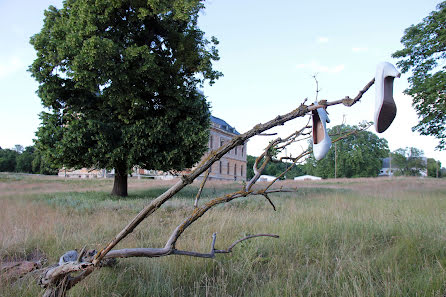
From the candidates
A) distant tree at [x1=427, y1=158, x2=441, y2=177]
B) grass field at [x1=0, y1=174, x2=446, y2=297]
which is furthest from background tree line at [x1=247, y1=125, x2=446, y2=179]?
grass field at [x1=0, y1=174, x2=446, y2=297]

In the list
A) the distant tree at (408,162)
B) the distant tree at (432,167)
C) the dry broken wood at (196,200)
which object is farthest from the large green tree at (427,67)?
the distant tree at (432,167)

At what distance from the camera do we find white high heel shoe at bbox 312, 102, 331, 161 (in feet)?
3.05

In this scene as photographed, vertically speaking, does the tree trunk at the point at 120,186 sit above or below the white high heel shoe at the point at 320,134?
below

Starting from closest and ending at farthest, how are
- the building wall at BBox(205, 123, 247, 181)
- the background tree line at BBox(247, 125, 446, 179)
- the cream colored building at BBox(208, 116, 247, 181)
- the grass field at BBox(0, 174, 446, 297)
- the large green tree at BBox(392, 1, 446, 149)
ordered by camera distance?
1. the grass field at BBox(0, 174, 446, 297)
2. the large green tree at BBox(392, 1, 446, 149)
3. the building wall at BBox(205, 123, 247, 181)
4. the cream colored building at BBox(208, 116, 247, 181)
5. the background tree line at BBox(247, 125, 446, 179)

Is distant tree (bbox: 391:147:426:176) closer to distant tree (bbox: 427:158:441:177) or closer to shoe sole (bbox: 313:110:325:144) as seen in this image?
distant tree (bbox: 427:158:441:177)

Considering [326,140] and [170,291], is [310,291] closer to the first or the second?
[170,291]

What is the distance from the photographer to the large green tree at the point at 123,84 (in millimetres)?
10156

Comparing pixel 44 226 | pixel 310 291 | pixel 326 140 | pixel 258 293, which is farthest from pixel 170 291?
pixel 44 226

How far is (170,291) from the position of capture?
2.56 metres

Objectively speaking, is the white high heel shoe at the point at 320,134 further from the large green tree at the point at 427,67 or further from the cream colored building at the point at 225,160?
the cream colored building at the point at 225,160

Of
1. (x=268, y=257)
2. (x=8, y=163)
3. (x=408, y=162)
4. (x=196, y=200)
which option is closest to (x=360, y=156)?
(x=408, y=162)

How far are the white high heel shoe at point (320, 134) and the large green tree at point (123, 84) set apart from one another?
31.5 ft

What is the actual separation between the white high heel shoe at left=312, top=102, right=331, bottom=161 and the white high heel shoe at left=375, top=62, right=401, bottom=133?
15cm

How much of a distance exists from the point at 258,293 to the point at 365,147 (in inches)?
2345
